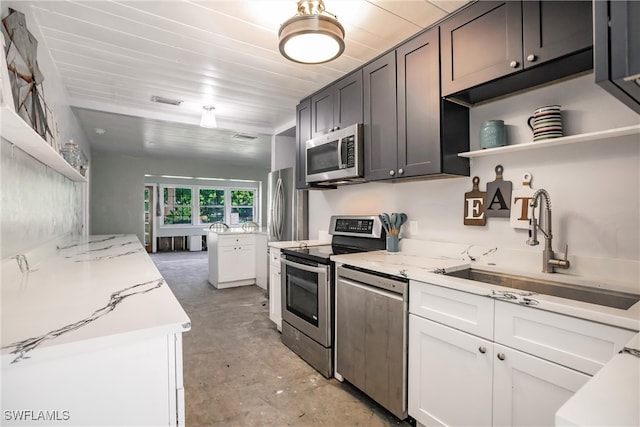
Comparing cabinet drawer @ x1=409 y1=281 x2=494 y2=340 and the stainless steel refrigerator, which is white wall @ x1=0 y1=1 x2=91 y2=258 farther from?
the stainless steel refrigerator

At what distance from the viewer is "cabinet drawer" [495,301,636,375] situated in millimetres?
1031

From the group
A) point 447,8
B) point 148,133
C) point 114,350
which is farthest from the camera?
point 148,133

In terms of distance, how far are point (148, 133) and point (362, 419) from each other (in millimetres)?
4898

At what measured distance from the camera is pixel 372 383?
6.14ft

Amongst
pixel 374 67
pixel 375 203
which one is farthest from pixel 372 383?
pixel 374 67

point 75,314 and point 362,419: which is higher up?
point 75,314

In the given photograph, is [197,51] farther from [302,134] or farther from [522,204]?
[522,204]

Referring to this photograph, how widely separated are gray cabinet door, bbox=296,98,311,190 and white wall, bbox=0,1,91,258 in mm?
1937

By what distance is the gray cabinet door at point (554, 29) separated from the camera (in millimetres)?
1266

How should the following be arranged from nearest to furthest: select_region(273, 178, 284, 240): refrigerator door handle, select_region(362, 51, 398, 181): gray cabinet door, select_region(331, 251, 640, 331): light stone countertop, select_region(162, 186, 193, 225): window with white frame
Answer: select_region(331, 251, 640, 331): light stone countertop, select_region(362, 51, 398, 181): gray cabinet door, select_region(273, 178, 284, 240): refrigerator door handle, select_region(162, 186, 193, 225): window with white frame

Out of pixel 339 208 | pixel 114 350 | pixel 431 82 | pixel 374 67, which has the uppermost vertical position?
pixel 374 67

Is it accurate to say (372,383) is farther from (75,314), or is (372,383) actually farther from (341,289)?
(75,314)

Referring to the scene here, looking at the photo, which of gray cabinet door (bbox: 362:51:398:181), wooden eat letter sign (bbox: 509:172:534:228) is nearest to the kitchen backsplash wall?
gray cabinet door (bbox: 362:51:398:181)

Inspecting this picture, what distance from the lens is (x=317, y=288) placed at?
231 cm
